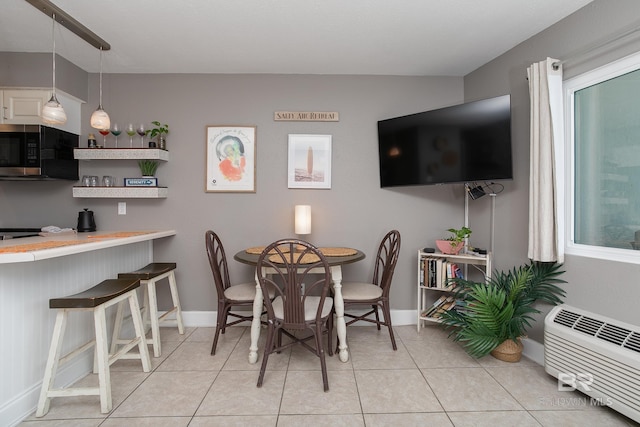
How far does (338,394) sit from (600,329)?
1.61m

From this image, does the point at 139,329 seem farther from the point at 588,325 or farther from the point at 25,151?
the point at 588,325

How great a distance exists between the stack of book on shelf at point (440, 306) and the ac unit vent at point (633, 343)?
122 centimetres

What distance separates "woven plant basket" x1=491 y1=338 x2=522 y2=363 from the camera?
7.72 ft

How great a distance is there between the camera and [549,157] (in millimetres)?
2166

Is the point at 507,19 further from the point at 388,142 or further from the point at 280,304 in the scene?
the point at 280,304

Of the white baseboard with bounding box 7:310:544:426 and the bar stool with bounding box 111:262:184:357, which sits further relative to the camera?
the bar stool with bounding box 111:262:184:357

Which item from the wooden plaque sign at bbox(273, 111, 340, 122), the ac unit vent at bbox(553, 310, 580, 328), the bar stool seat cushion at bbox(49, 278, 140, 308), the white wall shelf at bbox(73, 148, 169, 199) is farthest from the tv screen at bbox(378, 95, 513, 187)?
the bar stool seat cushion at bbox(49, 278, 140, 308)

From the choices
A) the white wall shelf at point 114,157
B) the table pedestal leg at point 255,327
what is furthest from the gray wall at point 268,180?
the table pedestal leg at point 255,327

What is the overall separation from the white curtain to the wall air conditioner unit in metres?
0.43

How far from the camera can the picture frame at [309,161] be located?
3125mm

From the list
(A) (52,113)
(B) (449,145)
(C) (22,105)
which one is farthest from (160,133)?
(B) (449,145)

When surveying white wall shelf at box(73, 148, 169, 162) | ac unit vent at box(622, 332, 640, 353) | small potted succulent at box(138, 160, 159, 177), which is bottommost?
ac unit vent at box(622, 332, 640, 353)

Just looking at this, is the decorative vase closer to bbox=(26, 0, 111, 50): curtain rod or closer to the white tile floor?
the white tile floor

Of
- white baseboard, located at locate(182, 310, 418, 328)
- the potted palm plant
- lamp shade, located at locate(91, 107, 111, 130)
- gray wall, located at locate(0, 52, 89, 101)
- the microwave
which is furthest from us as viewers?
white baseboard, located at locate(182, 310, 418, 328)
